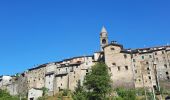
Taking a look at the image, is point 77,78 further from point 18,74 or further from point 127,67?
point 18,74

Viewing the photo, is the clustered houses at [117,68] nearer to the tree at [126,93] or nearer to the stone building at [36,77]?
the stone building at [36,77]

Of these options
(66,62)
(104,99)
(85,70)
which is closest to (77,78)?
(85,70)

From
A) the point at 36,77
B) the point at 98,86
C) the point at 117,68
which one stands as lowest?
the point at 98,86

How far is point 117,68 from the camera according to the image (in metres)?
82.0

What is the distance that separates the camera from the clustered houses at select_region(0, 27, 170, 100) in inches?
3184

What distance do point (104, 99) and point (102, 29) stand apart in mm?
37888

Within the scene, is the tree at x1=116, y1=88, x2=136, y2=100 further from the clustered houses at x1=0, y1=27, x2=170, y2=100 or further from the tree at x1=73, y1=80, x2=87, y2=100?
the tree at x1=73, y1=80, x2=87, y2=100

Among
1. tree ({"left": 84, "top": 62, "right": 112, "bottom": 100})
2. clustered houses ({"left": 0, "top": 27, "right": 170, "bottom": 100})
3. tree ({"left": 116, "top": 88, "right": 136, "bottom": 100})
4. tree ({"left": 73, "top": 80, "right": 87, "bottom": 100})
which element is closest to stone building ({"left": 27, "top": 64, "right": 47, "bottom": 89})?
clustered houses ({"left": 0, "top": 27, "right": 170, "bottom": 100})

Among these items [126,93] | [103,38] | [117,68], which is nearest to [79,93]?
[126,93]

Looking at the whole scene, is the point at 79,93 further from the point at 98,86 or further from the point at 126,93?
the point at 126,93

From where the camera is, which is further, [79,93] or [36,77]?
[36,77]

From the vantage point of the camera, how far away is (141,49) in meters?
87.9

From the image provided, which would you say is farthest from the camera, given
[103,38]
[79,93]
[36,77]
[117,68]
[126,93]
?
[36,77]

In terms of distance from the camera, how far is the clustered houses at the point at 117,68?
80.9 metres
